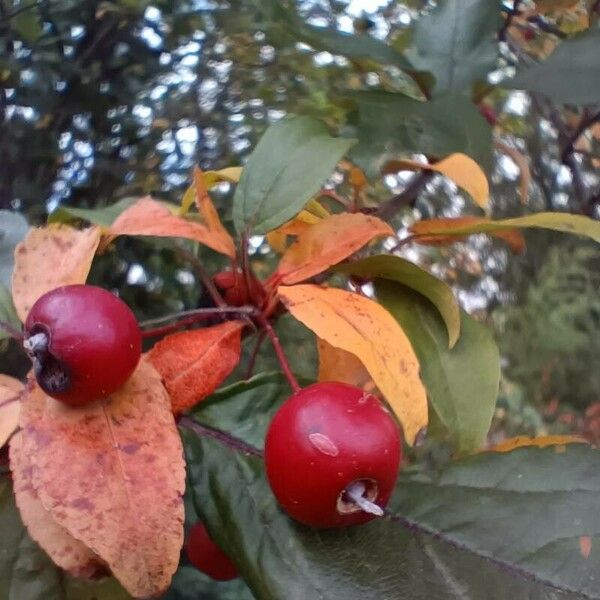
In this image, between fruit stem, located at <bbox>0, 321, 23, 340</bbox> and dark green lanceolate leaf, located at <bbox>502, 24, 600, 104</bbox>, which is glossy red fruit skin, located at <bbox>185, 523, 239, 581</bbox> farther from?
dark green lanceolate leaf, located at <bbox>502, 24, 600, 104</bbox>

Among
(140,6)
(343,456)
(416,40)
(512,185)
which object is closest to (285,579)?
(343,456)

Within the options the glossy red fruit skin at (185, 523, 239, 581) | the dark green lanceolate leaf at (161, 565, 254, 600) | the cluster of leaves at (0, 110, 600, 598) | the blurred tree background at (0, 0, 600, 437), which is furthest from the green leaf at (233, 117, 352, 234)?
the dark green lanceolate leaf at (161, 565, 254, 600)

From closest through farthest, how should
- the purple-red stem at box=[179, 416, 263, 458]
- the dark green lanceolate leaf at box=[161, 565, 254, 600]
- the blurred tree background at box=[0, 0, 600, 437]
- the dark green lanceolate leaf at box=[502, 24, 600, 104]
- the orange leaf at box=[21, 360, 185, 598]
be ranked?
the orange leaf at box=[21, 360, 185, 598]
the purple-red stem at box=[179, 416, 263, 458]
the dark green lanceolate leaf at box=[502, 24, 600, 104]
the dark green lanceolate leaf at box=[161, 565, 254, 600]
the blurred tree background at box=[0, 0, 600, 437]

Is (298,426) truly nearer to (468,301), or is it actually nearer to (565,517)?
Result: (565,517)

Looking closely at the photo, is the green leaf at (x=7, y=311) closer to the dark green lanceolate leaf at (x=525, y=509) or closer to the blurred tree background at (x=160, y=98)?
the dark green lanceolate leaf at (x=525, y=509)

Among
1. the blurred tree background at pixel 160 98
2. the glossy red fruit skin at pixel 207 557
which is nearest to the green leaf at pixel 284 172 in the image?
the glossy red fruit skin at pixel 207 557

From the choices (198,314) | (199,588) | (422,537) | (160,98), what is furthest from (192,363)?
(160,98)

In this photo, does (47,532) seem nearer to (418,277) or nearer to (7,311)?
(7,311)
